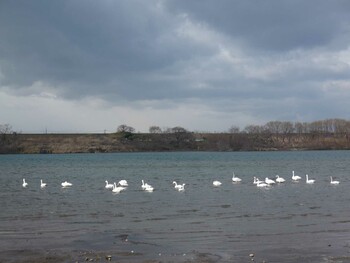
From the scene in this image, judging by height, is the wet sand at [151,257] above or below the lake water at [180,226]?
above

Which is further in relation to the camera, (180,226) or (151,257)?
(180,226)

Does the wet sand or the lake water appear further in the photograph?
the lake water

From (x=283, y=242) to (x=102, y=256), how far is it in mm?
5904

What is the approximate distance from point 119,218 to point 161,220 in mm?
2326

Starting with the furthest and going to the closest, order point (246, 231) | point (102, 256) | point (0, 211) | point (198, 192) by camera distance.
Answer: point (198, 192) → point (0, 211) → point (246, 231) → point (102, 256)

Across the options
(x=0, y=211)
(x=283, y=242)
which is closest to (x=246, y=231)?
(x=283, y=242)

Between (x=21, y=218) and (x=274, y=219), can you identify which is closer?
(x=274, y=219)

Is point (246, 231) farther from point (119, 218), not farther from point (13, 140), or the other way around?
point (13, 140)

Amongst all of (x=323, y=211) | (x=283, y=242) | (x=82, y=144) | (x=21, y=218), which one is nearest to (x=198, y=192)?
(x=323, y=211)

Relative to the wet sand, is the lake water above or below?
below

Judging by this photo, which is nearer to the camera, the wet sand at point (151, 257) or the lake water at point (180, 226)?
the wet sand at point (151, 257)

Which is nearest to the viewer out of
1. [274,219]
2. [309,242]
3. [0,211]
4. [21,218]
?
[309,242]

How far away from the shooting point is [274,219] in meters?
23.5

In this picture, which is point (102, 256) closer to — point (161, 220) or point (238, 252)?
point (238, 252)
